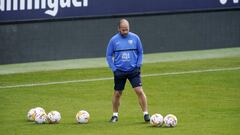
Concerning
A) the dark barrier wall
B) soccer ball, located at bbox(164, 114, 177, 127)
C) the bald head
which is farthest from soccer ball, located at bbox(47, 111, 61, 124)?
the dark barrier wall

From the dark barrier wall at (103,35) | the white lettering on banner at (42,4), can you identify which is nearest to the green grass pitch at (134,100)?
the dark barrier wall at (103,35)

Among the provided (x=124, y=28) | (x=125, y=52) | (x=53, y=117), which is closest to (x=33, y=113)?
(x=53, y=117)

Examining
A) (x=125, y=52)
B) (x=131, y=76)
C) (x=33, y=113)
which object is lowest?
(x=33, y=113)

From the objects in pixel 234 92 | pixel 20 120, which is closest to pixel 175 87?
pixel 234 92

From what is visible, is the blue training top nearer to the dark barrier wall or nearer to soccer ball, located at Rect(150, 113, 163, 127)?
soccer ball, located at Rect(150, 113, 163, 127)

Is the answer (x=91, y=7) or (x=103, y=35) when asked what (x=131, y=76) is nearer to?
(x=91, y=7)

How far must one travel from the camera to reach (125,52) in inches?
643

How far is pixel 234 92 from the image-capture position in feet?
67.9

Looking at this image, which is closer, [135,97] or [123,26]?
[123,26]

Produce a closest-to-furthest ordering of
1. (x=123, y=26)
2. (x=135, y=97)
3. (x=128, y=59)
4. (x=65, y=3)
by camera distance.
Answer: (x=123, y=26)
(x=128, y=59)
(x=135, y=97)
(x=65, y=3)

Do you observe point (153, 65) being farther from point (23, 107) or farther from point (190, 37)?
point (23, 107)

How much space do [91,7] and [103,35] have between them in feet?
3.29

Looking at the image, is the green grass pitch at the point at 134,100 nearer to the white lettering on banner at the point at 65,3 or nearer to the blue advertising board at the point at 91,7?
the blue advertising board at the point at 91,7

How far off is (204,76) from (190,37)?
17.1 feet
